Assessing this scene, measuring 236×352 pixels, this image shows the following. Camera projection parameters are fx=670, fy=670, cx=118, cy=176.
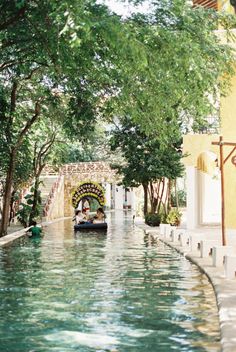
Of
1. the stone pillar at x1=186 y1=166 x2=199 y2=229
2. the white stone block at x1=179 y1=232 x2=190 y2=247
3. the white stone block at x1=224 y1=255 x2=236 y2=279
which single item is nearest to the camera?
the white stone block at x1=224 y1=255 x2=236 y2=279

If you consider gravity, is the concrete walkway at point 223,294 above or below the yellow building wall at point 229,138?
below

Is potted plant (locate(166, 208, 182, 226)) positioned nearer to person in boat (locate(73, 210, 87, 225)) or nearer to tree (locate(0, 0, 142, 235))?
person in boat (locate(73, 210, 87, 225))

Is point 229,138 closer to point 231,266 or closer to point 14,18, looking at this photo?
point 231,266

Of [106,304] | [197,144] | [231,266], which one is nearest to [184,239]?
[197,144]

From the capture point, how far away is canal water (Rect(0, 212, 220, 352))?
7844 millimetres

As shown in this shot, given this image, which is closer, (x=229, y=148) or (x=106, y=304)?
(x=106, y=304)

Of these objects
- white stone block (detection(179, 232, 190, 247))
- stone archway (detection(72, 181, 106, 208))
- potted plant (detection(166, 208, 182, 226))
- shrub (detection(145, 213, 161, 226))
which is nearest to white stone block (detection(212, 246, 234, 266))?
white stone block (detection(179, 232, 190, 247))

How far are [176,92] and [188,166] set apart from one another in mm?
18464

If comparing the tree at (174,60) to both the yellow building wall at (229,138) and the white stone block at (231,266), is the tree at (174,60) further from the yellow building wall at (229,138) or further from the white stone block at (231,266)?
the yellow building wall at (229,138)

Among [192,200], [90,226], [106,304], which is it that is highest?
[192,200]

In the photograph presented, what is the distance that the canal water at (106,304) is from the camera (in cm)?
784

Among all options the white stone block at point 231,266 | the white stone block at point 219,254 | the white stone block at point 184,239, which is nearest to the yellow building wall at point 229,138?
the white stone block at point 184,239

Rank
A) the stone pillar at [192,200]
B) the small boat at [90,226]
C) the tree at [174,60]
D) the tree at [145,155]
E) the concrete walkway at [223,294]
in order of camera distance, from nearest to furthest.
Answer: the concrete walkway at [223,294] → the tree at [174,60] → the stone pillar at [192,200] → the small boat at [90,226] → the tree at [145,155]

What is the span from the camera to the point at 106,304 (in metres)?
10.6
